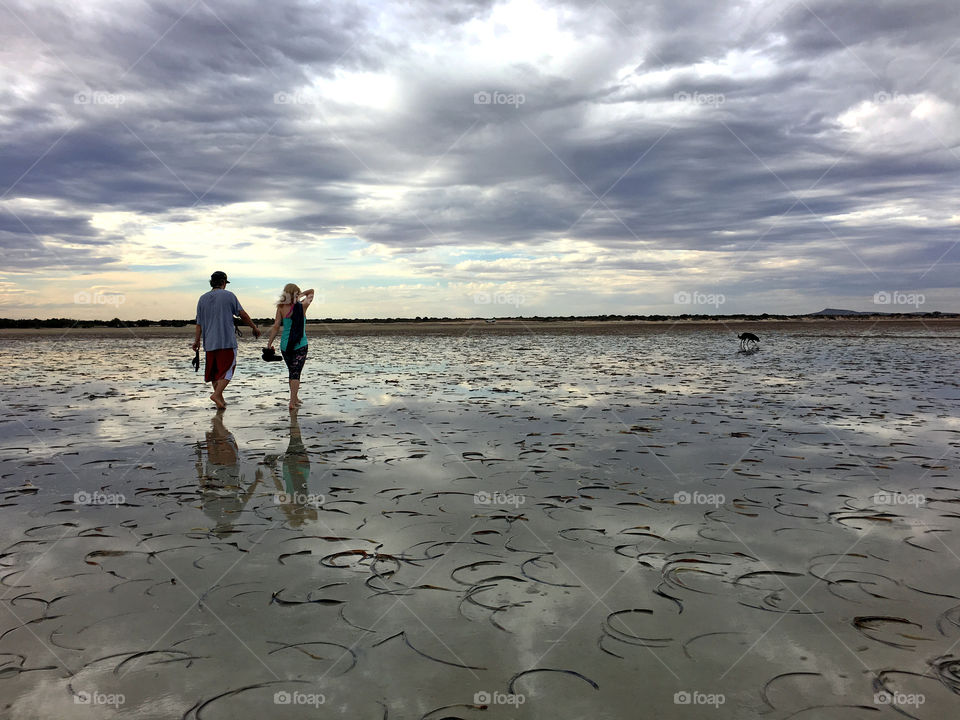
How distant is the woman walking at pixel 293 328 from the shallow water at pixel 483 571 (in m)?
2.74

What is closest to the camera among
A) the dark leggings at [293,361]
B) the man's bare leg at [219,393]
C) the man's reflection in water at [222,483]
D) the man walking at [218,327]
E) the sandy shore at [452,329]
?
the man's reflection in water at [222,483]

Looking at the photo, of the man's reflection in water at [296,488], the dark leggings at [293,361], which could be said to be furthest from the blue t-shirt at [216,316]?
the man's reflection in water at [296,488]

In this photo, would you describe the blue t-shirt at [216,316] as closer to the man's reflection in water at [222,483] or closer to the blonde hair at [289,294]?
the blonde hair at [289,294]

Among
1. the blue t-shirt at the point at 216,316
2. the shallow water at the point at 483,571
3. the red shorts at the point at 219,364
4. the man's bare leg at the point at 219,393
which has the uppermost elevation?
the blue t-shirt at the point at 216,316

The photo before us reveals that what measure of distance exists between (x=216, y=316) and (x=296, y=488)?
7524mm

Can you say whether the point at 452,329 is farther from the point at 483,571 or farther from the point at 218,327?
the point at 483,571

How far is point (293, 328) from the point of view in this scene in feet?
45.7

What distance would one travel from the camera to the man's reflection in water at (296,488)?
6293 millimetres

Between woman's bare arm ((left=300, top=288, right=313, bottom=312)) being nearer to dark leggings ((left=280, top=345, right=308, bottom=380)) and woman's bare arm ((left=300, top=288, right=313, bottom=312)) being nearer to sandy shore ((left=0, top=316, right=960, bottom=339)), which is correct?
dark leggings ((left=280, top=345, right=308, bottom=380))

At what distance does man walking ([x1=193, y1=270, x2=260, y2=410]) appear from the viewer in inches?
525

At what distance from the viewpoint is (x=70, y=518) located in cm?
624

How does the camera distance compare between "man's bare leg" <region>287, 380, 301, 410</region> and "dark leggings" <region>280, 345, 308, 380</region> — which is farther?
"dark leggings" <region>280, 345, 308, 380</region>

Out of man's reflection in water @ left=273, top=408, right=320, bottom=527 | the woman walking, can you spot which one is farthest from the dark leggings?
man's reflection in water @ left=273, top=408, right=320, bottom=527

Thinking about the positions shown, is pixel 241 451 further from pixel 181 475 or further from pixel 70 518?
pixel 70 518
